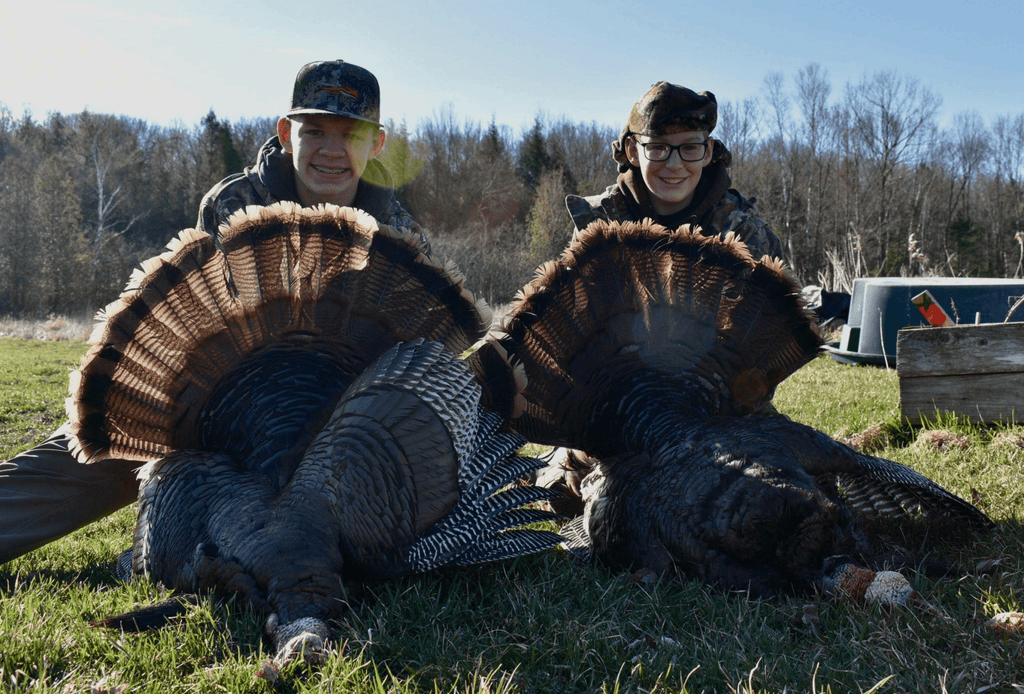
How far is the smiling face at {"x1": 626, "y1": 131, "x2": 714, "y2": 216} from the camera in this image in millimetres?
3831

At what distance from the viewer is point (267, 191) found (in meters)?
3.88

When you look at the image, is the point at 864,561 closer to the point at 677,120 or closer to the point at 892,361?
the point at 677,120

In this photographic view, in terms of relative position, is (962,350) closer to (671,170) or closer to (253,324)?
(671,170)

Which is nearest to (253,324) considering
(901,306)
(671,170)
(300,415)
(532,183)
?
(300,415)

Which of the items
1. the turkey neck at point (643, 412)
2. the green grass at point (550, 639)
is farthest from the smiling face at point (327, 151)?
the green grass at point (550, 639)

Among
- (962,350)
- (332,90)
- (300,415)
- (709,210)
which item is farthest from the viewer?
(962,350)

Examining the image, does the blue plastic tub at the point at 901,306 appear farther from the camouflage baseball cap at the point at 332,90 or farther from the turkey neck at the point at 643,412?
the camouflage baseball cap at the point at 332,90

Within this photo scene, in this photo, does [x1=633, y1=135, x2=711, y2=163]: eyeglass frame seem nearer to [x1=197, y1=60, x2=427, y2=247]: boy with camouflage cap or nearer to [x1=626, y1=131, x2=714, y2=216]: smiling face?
[x1=626, y1=131, x2=714, y2=216]: smiling face

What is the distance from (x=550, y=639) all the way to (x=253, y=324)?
67.1 inches

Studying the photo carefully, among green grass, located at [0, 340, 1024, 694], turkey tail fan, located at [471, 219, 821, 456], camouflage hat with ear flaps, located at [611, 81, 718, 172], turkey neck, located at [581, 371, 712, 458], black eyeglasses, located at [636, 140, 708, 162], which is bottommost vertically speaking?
green grass, located at [0, 340, 1024, 694]

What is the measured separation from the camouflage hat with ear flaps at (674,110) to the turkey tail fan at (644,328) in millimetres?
939

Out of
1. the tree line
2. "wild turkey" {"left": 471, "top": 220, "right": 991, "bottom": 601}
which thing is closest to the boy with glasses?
"wild turkey" {"left": 471, "top": 220, "right": 991, "bottom": 601}

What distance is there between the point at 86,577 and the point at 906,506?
342cm

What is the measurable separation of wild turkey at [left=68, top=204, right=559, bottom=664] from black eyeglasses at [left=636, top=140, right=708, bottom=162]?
1535 millimetres
